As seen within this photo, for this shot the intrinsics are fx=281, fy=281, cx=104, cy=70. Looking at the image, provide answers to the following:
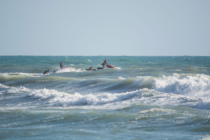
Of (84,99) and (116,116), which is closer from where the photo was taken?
(116,116)

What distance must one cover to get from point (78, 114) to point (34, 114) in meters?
1.53

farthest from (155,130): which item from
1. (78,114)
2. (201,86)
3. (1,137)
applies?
(201,86)

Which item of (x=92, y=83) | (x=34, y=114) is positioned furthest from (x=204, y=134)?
(x=92, y=83)

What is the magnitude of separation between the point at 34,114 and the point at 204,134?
218 inches

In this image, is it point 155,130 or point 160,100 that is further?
point 160,100

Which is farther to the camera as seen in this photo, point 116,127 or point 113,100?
point 113,100

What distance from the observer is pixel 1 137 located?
6.79 m

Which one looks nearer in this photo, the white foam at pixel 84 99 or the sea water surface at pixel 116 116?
the sea water surface at pixel 116 116

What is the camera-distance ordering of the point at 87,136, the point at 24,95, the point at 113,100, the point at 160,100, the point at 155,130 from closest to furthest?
the point at 87,136, the point at 155,130, the point at 160,100, the point at 113,100, the point at 24,95

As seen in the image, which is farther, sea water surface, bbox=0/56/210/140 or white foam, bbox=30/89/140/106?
white foam, bbox=30/89/140/106

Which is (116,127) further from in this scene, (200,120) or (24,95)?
(24,95)

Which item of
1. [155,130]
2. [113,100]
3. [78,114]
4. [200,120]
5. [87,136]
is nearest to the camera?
[87,136]

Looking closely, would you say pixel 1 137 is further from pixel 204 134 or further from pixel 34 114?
pixel 204 134

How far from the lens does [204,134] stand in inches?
271
